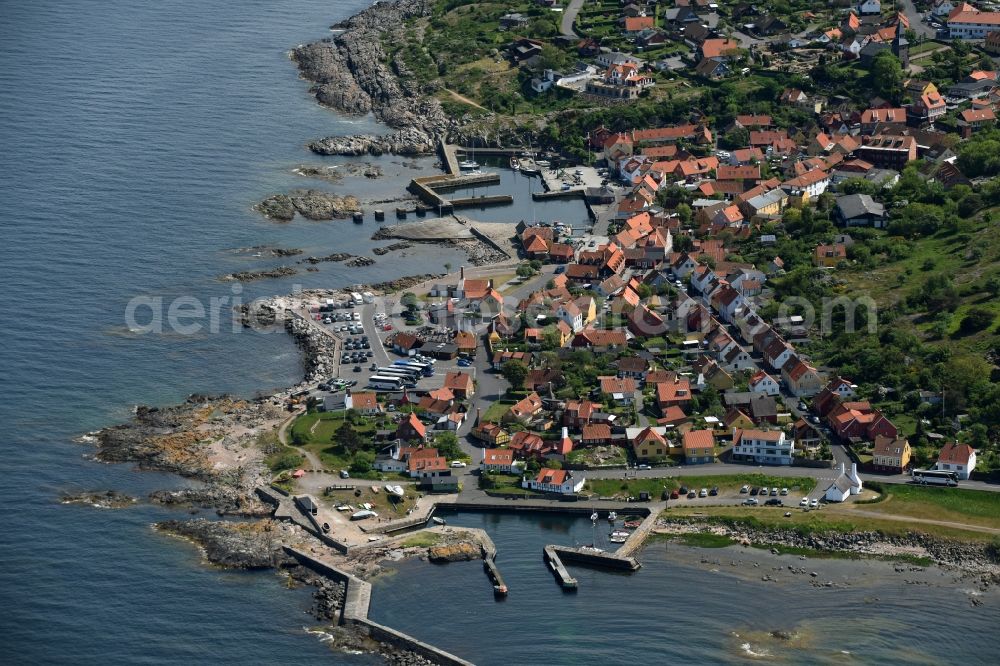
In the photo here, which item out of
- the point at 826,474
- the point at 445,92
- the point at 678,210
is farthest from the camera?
the point at 445,92

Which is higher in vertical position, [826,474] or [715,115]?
[715,115]

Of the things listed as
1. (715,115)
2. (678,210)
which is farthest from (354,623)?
(715,115)

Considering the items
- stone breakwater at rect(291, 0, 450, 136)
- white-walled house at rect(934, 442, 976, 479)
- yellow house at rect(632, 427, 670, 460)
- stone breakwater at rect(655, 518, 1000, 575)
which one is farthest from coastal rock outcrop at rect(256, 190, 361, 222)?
white-walled house at rect(934, 442, 976, 479)

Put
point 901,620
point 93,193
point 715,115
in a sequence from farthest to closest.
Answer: point 715,115 < point 93,193 < point 901,620

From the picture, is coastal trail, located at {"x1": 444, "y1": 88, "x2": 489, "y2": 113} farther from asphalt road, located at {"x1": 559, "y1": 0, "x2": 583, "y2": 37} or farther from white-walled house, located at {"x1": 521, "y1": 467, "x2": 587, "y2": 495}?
white-walled house, located at {"x1": 521, "y1": 467, "x2": 587, "y2": 495}

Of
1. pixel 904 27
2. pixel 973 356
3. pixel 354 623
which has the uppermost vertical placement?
pixel 904 27

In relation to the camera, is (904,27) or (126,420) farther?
(904,27)

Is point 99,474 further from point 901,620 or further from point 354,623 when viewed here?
point 901,620
